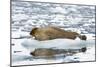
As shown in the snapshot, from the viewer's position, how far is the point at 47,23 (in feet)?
7.55

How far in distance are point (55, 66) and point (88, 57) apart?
1.52 ft

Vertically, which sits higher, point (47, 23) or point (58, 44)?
point (47, 23)

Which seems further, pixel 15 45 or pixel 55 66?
pixel 55 66

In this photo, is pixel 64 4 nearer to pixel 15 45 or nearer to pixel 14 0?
pixel 14 0

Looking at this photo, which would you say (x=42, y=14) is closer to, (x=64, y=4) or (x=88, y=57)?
(x=64, y=4)

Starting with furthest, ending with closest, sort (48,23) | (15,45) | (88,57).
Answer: (88,57)
(48,23)
(15,45)

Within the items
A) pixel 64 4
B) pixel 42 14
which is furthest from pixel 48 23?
pixel 64 4

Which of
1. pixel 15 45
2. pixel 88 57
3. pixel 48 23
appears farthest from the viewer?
A: pixel 88 57

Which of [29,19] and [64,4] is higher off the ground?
[64,4]

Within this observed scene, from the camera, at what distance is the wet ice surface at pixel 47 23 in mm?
2172

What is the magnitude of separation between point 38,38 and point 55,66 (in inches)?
15.8

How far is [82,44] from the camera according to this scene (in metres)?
2.45

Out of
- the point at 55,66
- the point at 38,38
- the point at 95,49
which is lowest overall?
the point at 55,66

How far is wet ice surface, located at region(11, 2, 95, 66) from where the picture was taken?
85.5 inches
